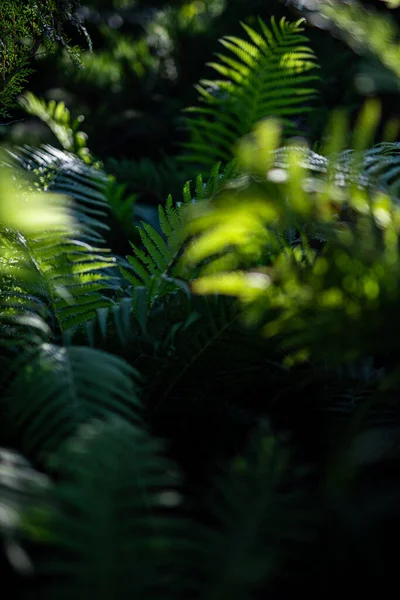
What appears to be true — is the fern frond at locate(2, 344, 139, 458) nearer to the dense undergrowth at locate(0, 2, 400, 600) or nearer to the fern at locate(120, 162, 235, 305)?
the dense undergrowth at locate(0, 2, 400, 600)

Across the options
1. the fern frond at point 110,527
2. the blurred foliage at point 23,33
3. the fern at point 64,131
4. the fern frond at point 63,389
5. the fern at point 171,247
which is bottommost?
the fern frond at point 110,527

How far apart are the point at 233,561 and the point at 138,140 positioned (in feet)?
8.37

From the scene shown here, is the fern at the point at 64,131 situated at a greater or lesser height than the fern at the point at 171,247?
greater

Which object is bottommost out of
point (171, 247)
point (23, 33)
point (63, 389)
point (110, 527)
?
point (110, 527)

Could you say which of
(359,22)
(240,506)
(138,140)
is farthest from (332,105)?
(240,506)

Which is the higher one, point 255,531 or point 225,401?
point 225,401

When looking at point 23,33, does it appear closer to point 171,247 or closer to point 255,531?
point 171,247

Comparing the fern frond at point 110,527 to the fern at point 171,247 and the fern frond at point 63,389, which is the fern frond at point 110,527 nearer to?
the fern frond at point 63,389

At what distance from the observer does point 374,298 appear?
75 cm

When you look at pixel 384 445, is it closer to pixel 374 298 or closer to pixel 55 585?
pixel 374 298

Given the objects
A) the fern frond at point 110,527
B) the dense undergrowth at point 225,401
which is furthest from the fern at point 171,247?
the fern frond at point 110,527

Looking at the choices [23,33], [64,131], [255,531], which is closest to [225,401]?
[255,531]

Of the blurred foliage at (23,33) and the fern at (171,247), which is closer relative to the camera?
the fern at (171,247)

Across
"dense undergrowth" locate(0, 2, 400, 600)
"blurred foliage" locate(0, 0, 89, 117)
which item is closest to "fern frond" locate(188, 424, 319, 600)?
"dense undergrowth" locate(0, 2, 400, 600)
